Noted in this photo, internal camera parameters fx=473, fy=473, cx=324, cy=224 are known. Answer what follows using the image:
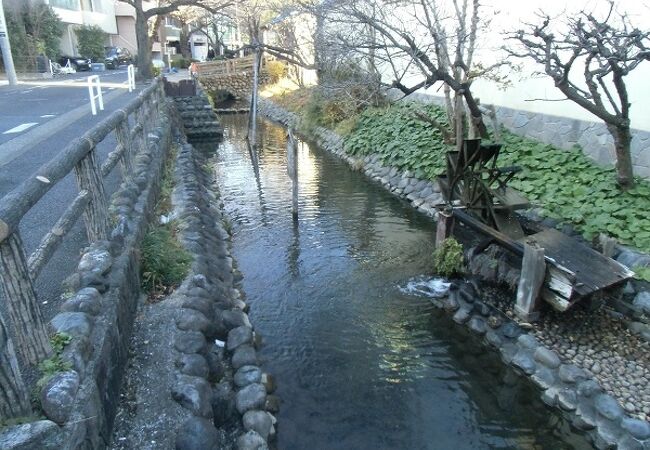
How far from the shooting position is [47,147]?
27.9ft

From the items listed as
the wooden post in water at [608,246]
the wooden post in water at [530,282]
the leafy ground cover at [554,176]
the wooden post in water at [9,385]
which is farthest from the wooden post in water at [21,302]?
the leafy ground cover at [554,176]

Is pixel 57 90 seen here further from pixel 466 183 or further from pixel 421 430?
pixel 421 430

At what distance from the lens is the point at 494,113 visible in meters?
11.0

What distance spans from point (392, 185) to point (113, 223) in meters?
8.36

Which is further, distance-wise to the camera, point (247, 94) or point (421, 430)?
point (247, 94)

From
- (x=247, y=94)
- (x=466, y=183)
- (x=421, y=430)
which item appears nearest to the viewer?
(x=421, y=430)

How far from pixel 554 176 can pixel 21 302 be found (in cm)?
849

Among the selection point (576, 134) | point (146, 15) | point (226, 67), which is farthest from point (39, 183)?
point (226, 67)

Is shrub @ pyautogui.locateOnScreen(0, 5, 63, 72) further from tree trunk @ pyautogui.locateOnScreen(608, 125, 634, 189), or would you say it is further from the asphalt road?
tree trunk @ pyautogui.locateOnScreen(608, 125, 634, 189)

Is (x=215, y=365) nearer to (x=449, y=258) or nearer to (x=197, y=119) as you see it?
(x=449, y=258)

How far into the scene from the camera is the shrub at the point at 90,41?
37.8 meters

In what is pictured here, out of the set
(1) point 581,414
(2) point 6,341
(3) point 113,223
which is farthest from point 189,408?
(1) point 581,414

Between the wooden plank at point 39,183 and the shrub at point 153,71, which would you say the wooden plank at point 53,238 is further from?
the shrub at point 153,71

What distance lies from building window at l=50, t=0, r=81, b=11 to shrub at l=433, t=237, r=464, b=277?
122 feet
